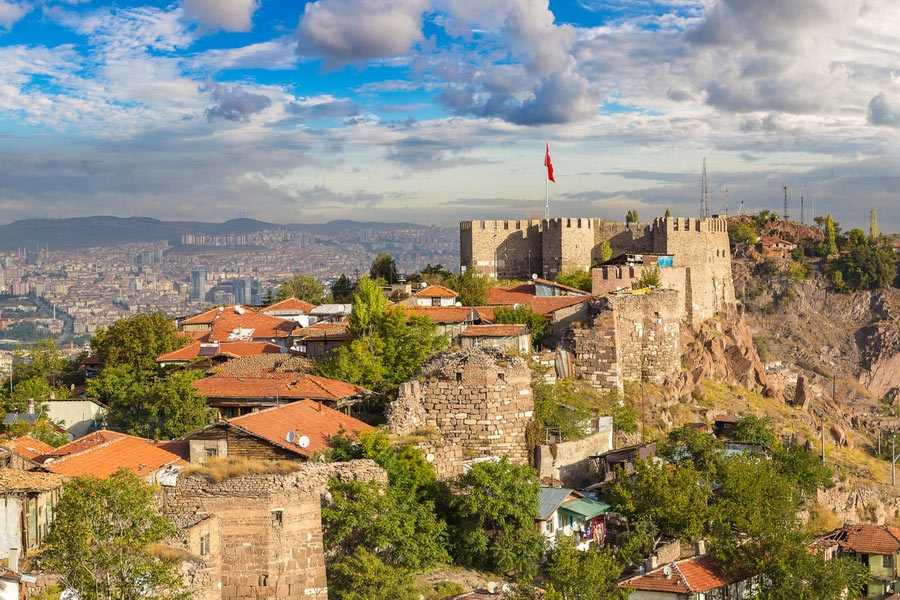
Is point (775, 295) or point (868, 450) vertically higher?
point (775, 295)

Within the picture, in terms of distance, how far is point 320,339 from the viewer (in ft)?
114

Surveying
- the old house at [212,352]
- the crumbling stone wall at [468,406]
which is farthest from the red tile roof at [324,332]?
the crumbling stone wall at [468,406]

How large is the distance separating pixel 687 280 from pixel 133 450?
31425mm

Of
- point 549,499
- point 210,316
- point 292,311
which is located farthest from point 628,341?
point 210,316

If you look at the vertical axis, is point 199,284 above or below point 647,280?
below

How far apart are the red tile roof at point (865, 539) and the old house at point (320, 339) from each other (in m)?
14.0

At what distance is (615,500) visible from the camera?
26.0 m

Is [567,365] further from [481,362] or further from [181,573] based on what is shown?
[181,573]

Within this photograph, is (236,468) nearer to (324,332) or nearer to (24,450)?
(24,450)

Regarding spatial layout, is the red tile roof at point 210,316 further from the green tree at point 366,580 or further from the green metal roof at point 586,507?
the green tree at point 366,580

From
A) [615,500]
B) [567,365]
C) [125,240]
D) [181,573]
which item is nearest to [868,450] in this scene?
[567,365]

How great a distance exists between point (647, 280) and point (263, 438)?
2514cm

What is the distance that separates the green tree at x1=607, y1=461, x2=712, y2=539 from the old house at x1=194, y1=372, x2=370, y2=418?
677 centimetres

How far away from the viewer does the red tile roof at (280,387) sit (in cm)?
2822
